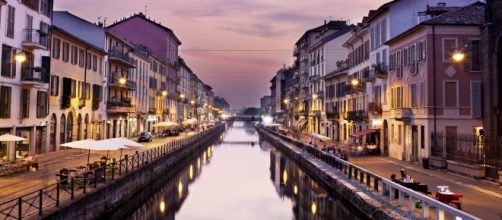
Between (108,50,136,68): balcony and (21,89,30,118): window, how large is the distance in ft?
72.6

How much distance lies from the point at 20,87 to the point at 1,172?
9826 millimetres

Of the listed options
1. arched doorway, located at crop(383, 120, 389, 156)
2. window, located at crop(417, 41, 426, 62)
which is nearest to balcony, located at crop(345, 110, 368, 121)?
arched doorway, located at crop(383, 120, 389, 156)

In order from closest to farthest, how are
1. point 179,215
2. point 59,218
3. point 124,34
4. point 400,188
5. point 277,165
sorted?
point 59,218, point 400,188, point 179,215, point 277,165, point 124,34

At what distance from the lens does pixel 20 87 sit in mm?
32156

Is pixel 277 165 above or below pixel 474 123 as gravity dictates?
below

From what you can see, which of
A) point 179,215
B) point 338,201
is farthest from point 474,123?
point 179,215

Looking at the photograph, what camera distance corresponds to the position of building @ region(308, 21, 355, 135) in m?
73.3

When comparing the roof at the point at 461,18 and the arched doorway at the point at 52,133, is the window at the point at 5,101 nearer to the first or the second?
the arched doorway at the point at 52,133

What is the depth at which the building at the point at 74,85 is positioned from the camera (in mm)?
39812

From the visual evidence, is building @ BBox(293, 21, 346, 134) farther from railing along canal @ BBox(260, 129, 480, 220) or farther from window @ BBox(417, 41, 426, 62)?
railing along canal @ BBox(260, 129, 480, 220)

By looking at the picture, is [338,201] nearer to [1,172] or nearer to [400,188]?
[400,188]

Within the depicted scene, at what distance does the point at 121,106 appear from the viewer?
57562mm

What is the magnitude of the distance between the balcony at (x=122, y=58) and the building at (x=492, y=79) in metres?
39.5

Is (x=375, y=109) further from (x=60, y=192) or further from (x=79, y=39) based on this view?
→ (x=60, y=192)
